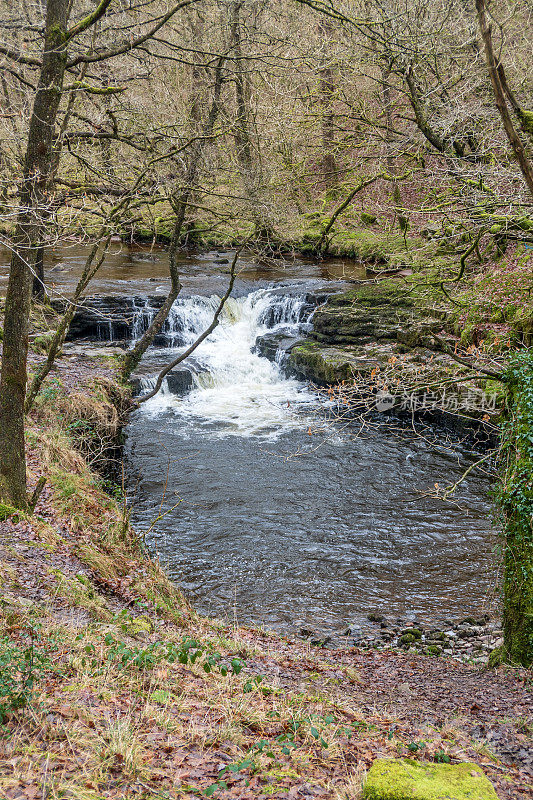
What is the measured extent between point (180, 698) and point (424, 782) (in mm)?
1647

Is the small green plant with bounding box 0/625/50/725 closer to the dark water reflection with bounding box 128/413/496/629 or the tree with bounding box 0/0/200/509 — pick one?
the tree with bounding box 0/0/200/509

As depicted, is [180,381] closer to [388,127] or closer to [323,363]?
[323,363]

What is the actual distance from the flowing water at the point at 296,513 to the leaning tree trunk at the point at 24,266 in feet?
7.04

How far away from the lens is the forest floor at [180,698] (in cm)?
306

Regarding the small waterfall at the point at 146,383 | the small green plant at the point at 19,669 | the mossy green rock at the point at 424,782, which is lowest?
the mossy green rock at the point at 424,782

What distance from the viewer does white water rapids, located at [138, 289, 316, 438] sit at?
13.3 m

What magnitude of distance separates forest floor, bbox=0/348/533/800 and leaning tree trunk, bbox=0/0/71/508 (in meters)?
0.54

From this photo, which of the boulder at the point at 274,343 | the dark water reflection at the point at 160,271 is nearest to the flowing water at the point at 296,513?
the boulder at the point at 274,343

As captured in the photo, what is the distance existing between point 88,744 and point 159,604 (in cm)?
279

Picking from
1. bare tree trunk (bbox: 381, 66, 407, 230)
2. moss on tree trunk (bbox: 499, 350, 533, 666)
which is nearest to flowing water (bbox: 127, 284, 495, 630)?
moss on tree trunk (bbox: 499, 350, 533, 666)

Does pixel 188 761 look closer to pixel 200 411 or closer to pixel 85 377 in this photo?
pixel 85 377

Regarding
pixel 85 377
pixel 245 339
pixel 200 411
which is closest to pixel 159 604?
pixel 85 377

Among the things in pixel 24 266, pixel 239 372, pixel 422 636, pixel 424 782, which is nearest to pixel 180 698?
pixel 424 782

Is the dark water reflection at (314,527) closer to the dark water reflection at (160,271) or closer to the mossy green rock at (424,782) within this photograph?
the mossy green rock at (424,782)
